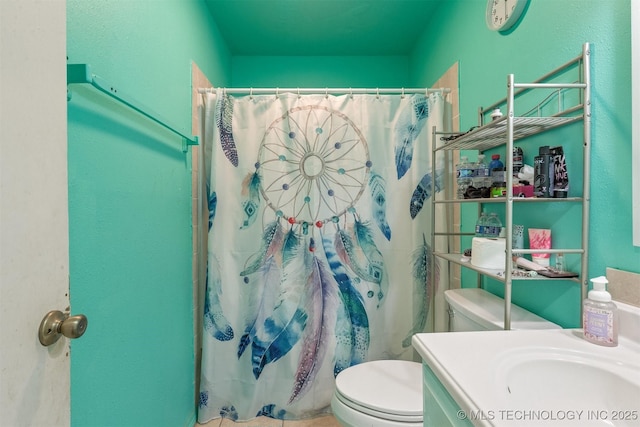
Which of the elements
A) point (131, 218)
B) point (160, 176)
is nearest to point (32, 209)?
point (131, 218)

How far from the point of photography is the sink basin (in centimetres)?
61

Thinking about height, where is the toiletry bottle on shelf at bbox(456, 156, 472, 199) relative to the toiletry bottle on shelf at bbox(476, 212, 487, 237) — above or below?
above

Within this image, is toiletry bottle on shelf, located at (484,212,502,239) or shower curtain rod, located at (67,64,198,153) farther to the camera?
toiletry bottle on shelf, located at (484,212,502,239)

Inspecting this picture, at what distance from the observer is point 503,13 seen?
1.12 meters

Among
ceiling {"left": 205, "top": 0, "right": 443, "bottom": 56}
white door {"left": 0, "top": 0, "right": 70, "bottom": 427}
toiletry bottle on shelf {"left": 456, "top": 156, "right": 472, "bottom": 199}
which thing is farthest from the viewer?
ceiling {"left": 205, "top": 0, "right": 443, "bottom": 56}

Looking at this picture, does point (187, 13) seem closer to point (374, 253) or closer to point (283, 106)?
point (283, 106)

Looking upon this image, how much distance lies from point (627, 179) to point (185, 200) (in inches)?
61.4

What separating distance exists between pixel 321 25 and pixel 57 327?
80.6 inches

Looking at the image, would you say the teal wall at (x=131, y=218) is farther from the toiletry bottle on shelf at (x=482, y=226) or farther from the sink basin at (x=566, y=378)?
the toiletry bottle on shelf at (x=482, y=226)

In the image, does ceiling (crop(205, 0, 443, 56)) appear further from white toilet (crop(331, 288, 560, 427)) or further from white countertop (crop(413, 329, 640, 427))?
white countertop (crop(413, 329, 640, 427))

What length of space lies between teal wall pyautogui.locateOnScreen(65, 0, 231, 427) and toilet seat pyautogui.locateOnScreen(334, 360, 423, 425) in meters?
0.73

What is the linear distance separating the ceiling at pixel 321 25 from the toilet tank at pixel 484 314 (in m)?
1.59

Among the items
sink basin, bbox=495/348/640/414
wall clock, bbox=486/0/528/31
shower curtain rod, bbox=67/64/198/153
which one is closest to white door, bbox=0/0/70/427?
shower curtain rod, bbox=67/64/198/153

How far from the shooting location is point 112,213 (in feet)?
2.94
